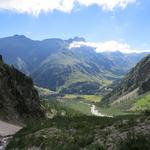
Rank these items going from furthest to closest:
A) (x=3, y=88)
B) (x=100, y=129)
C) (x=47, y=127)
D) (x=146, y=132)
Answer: (x=3, y=88)
(x=47, y=127)
(x=100, y=129)
(x=146, y=132)

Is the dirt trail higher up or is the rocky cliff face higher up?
the rocky cliff face

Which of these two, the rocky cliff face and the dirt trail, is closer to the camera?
the dirt trail

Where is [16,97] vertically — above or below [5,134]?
above

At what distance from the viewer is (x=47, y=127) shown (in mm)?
48438

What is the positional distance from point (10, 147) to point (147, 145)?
18.9 meters

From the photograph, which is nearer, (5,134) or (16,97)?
(5,134)

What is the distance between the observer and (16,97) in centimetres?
13750

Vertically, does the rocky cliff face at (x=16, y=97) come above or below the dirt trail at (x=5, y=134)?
above

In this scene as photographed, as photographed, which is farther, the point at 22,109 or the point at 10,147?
the point at 22,109

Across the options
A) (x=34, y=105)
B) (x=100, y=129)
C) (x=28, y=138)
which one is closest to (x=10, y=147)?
(x=28, y=138)

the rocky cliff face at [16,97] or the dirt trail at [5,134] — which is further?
the rocky cliff face at [16,97]

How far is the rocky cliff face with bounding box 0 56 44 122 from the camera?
394ft

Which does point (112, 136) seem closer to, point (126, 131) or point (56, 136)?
point (126, 131)

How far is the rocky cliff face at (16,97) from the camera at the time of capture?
12011cm
